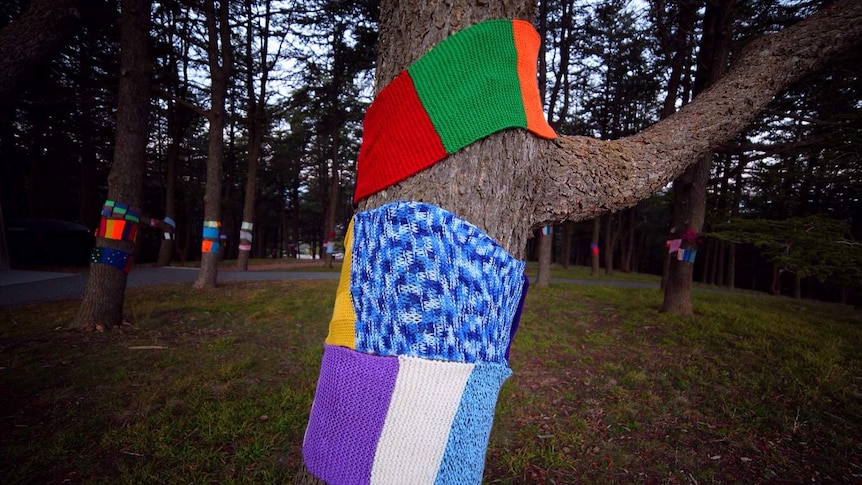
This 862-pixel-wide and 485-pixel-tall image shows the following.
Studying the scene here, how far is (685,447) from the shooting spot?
108 inches

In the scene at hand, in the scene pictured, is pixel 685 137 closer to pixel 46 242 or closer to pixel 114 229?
pixel 114 229

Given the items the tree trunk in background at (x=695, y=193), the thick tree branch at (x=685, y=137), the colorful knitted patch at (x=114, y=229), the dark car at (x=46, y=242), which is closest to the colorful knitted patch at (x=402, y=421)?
the thick tree branch at (x=685, y=137)

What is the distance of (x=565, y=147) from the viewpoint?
44.9 inches

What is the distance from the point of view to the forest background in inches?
148

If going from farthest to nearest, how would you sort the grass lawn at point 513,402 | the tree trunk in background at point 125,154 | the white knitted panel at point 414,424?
the tree trunk in background at point 125,154 → the grass lawn at point 513,402 → the white knitted panel at point 414,424

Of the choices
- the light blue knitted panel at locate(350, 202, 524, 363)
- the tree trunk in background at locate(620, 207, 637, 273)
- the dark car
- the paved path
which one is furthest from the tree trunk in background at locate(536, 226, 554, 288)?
the dark car

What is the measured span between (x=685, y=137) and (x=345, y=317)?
53.0 inches

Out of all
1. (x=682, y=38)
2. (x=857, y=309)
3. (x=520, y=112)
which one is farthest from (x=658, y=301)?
(x=520, y=112)

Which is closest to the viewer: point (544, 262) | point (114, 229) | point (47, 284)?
point (114, 229)

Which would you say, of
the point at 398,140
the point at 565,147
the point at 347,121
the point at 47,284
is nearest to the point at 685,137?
the point at 565,147

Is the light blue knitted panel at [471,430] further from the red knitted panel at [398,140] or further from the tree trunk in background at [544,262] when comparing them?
the tree trunk in background at [544,262]

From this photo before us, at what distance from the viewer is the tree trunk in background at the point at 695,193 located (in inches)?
237

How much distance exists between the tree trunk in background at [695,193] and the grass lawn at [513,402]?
1068 mm

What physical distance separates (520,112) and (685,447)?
320cm
